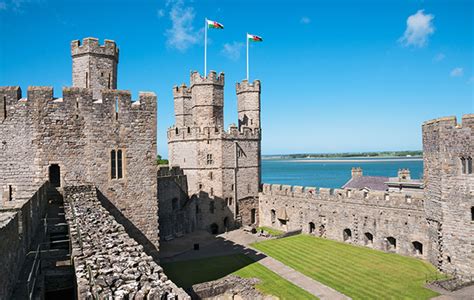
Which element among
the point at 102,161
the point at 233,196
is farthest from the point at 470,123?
the point at 233,196

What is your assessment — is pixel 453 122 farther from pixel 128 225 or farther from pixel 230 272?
pixel 128 225

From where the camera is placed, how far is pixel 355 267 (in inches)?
906

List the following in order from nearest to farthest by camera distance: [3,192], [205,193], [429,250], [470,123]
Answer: [3,192] < [470,123] < [429,250] < [205,193]

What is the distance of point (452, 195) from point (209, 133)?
21159 mm

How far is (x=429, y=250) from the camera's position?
2336 cm

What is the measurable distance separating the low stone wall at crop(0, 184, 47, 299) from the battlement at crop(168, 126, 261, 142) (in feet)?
76.3

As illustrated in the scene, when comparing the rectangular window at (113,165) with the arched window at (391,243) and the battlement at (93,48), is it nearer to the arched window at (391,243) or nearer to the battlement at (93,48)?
the battlement at (93,48)

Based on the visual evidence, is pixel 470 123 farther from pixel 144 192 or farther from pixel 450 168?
pixel 144 192

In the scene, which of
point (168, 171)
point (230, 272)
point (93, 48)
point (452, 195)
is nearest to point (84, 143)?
point (93, 48)

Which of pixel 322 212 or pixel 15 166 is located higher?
pixel 15 166

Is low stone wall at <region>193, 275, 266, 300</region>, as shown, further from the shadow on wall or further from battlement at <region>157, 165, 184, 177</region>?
battlement at <region>157, 165, 184, 177</region>

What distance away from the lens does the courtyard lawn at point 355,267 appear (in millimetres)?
19047

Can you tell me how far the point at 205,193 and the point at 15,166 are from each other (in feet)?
68.5

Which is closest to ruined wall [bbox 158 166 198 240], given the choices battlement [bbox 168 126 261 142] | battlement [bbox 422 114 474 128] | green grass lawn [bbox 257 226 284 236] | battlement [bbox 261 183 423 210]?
battlement [bbox 168 126 261 142]
